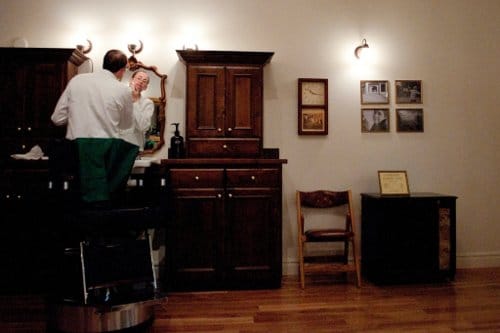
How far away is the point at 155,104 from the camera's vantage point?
12.1 feet

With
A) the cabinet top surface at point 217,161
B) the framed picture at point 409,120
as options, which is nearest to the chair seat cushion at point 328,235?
the cabinet top surface at point 217,161

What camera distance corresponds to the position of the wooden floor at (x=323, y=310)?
2527mm

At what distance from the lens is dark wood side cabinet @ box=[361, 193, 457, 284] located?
3.38 meters

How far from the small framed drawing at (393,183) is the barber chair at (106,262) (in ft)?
7.60

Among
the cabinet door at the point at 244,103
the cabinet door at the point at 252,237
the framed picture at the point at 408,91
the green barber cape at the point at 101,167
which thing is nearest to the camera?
the green barber cape at the point at 101,167

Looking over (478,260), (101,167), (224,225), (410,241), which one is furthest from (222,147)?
(478,260)

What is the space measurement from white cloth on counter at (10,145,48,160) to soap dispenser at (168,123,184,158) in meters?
1.06

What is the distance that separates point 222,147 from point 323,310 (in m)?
1.62

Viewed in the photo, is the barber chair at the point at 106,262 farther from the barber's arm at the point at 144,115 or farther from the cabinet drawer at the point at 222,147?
the barber's arm at the point at 144,115

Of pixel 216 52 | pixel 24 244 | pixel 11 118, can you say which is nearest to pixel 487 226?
pixel 216 52

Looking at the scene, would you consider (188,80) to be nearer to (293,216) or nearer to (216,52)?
(216,52)

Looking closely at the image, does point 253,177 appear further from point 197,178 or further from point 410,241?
point 410,241

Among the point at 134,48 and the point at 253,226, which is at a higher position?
the point at 134,48

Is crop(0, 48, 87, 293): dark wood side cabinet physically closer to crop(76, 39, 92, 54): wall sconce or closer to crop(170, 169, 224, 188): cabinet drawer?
crop(76, 39, 92, 54): wall sconce
